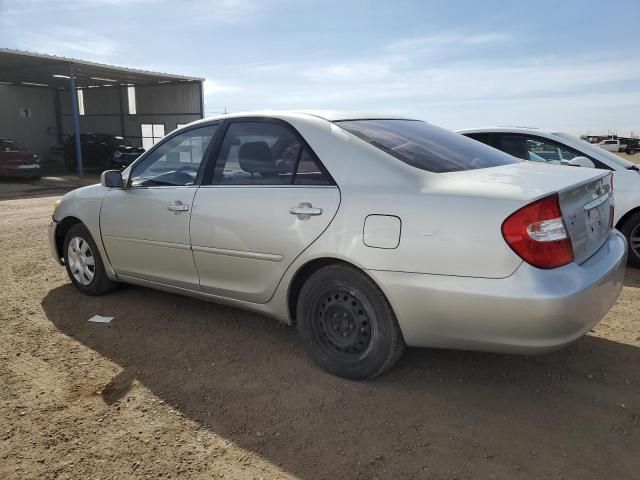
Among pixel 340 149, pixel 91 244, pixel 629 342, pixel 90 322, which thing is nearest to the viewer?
pixel 340 149

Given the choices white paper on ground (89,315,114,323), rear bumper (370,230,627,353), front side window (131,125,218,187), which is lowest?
white paper on ground (89,315,114,323)

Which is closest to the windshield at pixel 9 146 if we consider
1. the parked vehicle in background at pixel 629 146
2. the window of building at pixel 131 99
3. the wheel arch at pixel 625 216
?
the window of building at pixel 131 99

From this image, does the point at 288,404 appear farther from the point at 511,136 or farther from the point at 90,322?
the point at 511,136

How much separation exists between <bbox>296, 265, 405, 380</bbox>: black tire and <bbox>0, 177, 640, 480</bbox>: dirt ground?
132 millimetres

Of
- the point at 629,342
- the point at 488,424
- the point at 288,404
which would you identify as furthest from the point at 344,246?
the point at 629,342

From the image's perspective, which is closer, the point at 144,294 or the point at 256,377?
the point at 256,377

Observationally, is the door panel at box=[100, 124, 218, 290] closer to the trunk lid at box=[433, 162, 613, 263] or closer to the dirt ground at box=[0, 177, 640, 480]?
the dirt ground at box=[0, 177, 640, 480]

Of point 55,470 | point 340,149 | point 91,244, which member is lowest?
point 55,470

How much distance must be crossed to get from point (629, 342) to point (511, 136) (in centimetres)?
333

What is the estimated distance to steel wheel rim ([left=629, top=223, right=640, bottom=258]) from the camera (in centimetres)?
556

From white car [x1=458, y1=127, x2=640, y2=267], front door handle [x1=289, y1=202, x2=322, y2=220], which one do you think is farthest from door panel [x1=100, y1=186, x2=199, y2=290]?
white car [x1=458, y1=127, x2=640, y2=267]

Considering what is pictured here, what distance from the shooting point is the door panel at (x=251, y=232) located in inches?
121

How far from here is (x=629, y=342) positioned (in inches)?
144

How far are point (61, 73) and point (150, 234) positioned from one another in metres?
21.7
